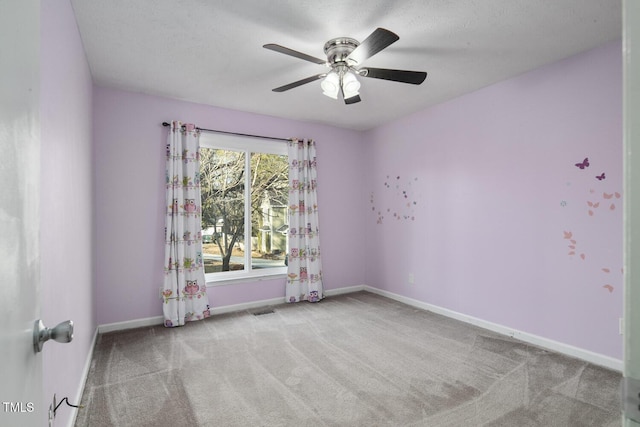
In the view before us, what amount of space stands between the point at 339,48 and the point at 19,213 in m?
2.21

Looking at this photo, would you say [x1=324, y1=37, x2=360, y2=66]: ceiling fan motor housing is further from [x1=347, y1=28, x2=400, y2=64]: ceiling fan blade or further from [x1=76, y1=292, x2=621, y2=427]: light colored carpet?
[x1=76, y1=292, x2=621, y2=427]: light colored carpet

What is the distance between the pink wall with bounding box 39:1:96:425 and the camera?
1.45 m

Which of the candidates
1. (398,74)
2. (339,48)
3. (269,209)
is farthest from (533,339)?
(269,209)

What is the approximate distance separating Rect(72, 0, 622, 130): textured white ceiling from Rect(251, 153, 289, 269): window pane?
114cm

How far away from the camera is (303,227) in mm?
4348

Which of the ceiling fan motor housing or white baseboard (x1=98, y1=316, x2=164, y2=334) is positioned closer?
the ceiling fan motor housing

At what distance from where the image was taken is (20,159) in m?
0.62

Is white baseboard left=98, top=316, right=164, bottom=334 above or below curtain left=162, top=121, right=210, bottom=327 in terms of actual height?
below

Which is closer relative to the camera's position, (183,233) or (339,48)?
(339,48)

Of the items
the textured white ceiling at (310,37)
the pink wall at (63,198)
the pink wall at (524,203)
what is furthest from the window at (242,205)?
the pink wall at (524,203)

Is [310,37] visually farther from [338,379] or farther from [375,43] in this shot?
[338,379]

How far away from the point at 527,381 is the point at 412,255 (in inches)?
78.1

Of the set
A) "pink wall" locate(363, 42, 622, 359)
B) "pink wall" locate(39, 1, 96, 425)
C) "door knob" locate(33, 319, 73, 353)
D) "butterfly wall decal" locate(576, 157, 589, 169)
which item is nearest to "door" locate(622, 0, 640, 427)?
"door knob" locate(33, 319, 73, 353)

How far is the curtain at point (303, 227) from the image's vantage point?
4285 millimetres
